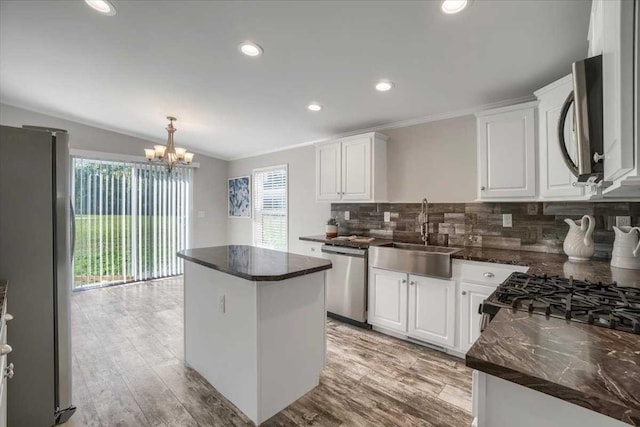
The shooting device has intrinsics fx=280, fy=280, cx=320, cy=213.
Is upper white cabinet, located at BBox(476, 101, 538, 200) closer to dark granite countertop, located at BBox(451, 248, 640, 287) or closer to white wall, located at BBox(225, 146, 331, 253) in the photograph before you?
dark granite countertop, located at BBox(451, 248, 640, 287)

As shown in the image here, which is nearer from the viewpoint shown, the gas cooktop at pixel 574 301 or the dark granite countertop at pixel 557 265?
the gas cooktop at pixel 574 301

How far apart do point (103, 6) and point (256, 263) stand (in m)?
2.14

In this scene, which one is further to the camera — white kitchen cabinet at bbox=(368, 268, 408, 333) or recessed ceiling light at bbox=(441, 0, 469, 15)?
white kitchen cabinet at bbox=(368, 268, 408, 333)

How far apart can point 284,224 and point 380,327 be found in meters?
2.58

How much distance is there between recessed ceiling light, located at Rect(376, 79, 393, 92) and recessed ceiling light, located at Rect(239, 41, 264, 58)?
1.08 meters

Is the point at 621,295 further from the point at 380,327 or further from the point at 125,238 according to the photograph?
the point at 125,238

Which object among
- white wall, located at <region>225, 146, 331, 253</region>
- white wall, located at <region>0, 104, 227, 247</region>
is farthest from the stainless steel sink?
white wall, located at <region>0, 104, 227, 247</region>

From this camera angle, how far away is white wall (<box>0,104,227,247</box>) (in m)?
4.29

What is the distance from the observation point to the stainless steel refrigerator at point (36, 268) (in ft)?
5.34

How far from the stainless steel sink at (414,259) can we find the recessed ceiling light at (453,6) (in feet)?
5.90

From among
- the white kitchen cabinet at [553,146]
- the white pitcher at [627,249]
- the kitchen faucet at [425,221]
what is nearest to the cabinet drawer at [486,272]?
the white pitcher at [627,249]

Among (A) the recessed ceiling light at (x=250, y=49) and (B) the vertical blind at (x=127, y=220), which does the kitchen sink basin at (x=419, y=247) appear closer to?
(A) the recessed ceiling light at (x=250, y=49)

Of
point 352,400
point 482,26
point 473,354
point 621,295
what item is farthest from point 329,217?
point 473,354

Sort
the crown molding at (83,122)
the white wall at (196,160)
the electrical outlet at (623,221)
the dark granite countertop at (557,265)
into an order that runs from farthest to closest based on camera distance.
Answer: the white wall at (196,160)
the crown molding at (83,122)
the electrical outlet at (623,221)
the dark granite countertop at (557,265)
